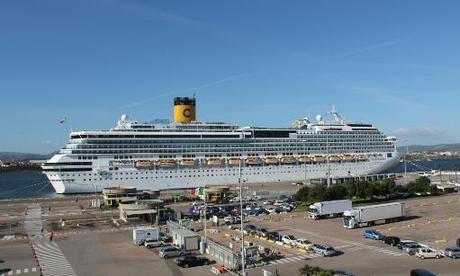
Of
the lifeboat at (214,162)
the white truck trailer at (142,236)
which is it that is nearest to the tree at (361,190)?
the lifeboat at (214,162)

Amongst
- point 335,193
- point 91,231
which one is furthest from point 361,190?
point 91,231

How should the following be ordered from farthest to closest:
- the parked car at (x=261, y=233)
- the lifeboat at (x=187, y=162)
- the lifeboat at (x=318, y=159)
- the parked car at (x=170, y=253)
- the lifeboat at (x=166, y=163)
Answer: the lifeboat at (x=318, y=159)
the lifeboat at (x=187, y=162)
the lifeboat at (x=166, y=163)
the parked car at (x=261, y=233)
the parked car at (x=170, y=253)

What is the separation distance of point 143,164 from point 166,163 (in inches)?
156

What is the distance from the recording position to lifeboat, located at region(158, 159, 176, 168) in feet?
268

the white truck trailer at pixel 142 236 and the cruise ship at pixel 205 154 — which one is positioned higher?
the cruise ship at pixel 205 154

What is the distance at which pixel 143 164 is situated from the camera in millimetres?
80000

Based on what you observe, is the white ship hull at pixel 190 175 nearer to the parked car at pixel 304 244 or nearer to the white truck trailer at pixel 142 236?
the white truck trailer at pixel 142 236

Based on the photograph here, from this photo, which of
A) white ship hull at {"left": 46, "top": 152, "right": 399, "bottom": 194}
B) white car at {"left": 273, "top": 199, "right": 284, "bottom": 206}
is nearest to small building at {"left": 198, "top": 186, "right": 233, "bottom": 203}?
white car at {"left": 273, "top": 199, "right": 284, "bottom": 206}

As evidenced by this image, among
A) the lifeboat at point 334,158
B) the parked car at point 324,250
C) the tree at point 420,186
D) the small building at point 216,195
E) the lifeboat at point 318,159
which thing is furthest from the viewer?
the lifeboat at point 334,158

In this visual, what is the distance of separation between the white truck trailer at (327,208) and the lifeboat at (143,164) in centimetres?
3853

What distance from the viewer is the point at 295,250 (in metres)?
33.0

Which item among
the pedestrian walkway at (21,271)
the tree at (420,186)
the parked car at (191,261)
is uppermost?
the tree at (420,186)

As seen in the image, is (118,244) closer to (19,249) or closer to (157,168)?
(19,249)

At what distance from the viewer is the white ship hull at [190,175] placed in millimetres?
76438
